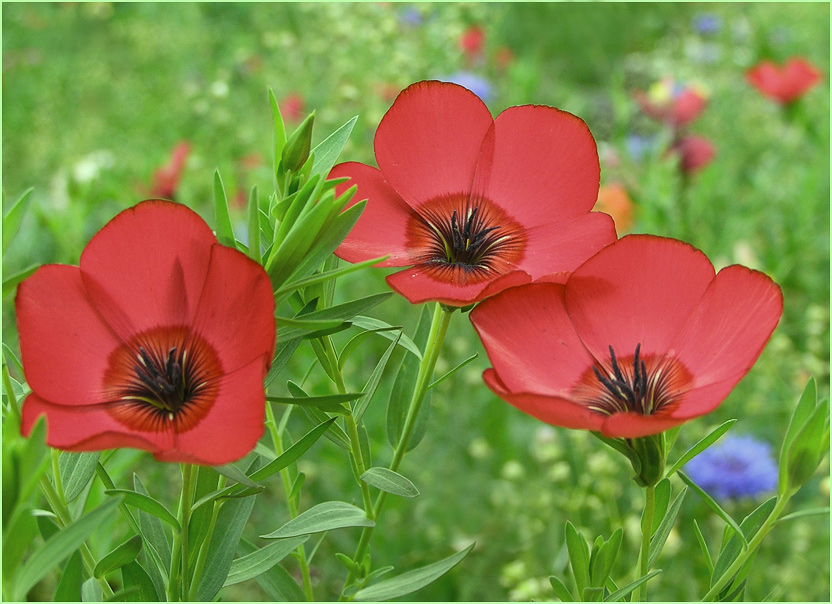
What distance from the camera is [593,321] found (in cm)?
43

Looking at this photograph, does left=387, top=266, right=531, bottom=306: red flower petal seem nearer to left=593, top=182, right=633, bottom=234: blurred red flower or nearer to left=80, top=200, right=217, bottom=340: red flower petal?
left=80, top=200, right=217, bottom=340: red flower petal

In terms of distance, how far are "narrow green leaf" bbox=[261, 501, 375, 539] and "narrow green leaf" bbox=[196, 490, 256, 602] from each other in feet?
0.08

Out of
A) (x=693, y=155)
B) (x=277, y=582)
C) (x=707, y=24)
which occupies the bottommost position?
(x=277, y=582)

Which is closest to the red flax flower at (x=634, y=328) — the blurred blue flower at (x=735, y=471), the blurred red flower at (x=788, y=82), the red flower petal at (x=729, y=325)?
the red flower petal at (x=729, y=325)

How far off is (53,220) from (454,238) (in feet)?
2.76

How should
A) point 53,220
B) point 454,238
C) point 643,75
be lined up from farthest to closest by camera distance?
point 643,75
point 53,220
point 454,238

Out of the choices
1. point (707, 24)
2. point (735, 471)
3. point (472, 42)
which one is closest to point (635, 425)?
point (735, 471)

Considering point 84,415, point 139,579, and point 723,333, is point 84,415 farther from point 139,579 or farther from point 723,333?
point 723,333

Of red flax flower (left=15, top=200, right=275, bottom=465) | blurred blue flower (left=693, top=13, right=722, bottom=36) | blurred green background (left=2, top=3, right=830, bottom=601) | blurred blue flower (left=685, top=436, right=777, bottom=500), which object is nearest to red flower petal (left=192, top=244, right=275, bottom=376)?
red flax flower (left=15, top=200, right=275, bottom=465)

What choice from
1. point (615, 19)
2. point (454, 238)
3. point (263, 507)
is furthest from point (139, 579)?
point (615, 19)

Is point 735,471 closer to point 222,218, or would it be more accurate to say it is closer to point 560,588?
point 560,588

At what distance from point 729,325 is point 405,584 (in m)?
0.23

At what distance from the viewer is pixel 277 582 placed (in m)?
0.53

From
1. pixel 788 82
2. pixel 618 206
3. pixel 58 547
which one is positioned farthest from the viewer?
pixel 788 82
